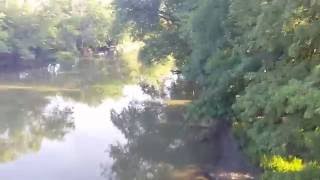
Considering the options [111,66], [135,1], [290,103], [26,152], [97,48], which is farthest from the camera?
[97,48]

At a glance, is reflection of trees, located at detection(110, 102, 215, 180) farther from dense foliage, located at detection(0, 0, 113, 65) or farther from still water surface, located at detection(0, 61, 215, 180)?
dense foliage, located at detection(0, 0, 113, 65)

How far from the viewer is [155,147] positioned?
2200 centimetres

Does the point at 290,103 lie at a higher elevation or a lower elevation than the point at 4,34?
lower

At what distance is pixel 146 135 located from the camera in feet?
79.5

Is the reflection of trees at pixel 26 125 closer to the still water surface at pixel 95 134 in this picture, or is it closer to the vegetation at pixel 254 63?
the still water surface at pixel 95 134

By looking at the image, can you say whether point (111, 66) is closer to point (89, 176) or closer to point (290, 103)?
point (89, 176)

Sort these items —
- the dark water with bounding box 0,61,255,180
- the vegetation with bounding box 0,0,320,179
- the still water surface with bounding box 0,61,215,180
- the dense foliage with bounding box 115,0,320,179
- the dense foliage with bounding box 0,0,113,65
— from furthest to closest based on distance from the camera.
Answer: the dense foliage with bounding box 0,0,113,65 → the still water surface with bounding box 0,61,215,180 → the dark water with bounding box 0,61,255,180 → the vegetation with bounding box 0,0,320,179 → the dense foliage with bounding box 115,0,320,179

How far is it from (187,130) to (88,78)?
2658 cm

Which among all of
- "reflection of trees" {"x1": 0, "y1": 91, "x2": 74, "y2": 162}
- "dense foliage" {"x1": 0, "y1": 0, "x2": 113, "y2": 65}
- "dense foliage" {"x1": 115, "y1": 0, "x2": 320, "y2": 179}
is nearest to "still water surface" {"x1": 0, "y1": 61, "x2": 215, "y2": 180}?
"reflection of trees" {"x1": 0, "y1": 91, "x2": 74, "y2": 162}

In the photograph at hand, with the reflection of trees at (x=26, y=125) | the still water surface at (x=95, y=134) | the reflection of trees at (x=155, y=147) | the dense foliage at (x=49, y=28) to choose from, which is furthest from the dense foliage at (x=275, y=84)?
the dense foliage at (x=49, y=28)

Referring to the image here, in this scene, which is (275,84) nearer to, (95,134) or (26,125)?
(95,134)

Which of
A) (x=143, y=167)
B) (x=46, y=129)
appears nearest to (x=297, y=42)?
(x=143, y=167)

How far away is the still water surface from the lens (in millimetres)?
19172

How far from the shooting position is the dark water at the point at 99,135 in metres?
19.0
